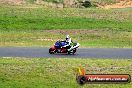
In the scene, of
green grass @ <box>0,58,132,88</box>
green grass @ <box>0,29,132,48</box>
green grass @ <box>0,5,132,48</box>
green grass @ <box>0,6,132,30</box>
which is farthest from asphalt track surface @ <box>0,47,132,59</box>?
green grass @ <box>0,6,132,30</box>

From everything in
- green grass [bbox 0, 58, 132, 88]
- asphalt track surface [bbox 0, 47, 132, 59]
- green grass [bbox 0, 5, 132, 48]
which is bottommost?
green grass [bbox 0, 5, 132, 48]

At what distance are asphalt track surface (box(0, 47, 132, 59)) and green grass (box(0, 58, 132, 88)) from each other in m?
4.21

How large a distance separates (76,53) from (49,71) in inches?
347

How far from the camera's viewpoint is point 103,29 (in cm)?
4397

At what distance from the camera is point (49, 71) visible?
69.3 feet

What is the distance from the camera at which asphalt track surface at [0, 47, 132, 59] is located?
28016 millimetres

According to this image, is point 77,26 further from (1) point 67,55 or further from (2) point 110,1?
(2) point 110,1

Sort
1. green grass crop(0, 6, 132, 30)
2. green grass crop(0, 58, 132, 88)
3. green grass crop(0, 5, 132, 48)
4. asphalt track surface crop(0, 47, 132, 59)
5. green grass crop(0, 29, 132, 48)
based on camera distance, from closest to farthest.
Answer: green grass crop(0, 58, 132, 88), asphalt track surface crop(0, 47, 132, 59), green grass crop(0, 29, 132, 48), green grass crop(0, 5, 132, 48), green grass crop(0, 6, 132, 30)

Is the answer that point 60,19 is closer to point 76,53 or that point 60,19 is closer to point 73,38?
point 73,38

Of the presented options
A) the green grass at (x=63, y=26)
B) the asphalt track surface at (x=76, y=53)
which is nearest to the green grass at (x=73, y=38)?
the green grass at (x=63, y=26)

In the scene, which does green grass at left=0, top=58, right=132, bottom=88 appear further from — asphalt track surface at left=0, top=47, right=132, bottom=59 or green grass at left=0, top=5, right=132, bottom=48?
green grass at left=0, top=5, right=132, bottom=48

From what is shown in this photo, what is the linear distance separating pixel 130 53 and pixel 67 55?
440cm

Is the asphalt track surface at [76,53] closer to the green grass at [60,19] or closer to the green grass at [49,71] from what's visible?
the green grass at [49,71]

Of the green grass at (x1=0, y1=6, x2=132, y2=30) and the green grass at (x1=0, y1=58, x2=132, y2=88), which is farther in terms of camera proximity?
the green grass at (x1=0, y1=6, x2=132, y2=30)
